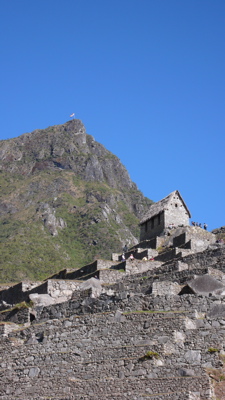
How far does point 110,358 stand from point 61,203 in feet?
363

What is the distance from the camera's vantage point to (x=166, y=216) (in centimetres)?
5212

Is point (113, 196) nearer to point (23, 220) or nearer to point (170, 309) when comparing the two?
point (23, 220)

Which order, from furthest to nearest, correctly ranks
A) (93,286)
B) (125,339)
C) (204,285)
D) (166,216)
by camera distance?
1. (166,216)
2. (93,286)
3. (204,285)
4. (125,339)

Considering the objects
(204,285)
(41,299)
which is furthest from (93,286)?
(204,285)

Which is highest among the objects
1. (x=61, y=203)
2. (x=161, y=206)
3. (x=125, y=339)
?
(x=61, y=203)

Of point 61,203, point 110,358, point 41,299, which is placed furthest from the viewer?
point 61,203

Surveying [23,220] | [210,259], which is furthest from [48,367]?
[23,220]

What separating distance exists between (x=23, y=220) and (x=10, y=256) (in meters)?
32.9

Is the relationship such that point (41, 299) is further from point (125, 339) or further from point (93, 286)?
point (125, 339)

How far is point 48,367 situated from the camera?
28.8 meters

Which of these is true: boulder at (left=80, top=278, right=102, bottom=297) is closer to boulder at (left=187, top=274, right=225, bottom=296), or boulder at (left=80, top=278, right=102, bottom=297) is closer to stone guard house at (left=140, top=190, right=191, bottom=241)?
boulder at (left=187, top=274, right=225, bottom=296)

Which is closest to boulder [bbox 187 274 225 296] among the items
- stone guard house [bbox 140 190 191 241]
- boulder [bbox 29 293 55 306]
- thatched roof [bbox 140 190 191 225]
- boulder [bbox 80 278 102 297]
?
boulder [bbox 80 278 102 297]

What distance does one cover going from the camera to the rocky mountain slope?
102m

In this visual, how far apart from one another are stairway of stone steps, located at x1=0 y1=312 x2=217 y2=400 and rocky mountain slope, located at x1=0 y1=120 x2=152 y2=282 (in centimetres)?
5088
